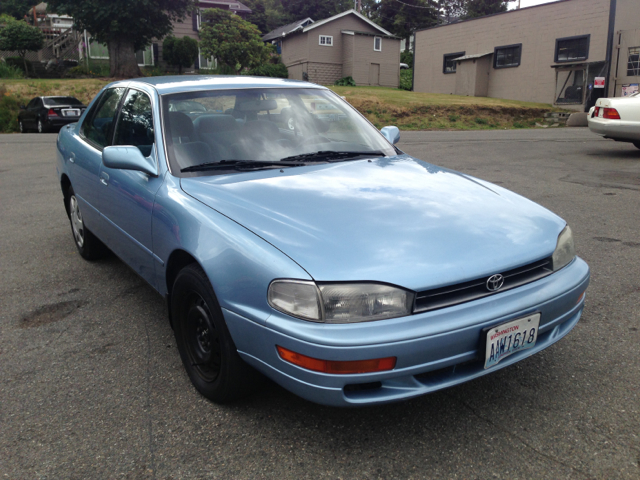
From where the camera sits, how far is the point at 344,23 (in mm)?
38438

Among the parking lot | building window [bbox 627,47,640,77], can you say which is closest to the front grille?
the parking lot

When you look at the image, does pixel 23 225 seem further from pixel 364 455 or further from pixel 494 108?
pixel 494 108

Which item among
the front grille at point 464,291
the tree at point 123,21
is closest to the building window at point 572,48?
the tree at point 123,21

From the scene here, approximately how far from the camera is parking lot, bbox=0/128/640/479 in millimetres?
2189

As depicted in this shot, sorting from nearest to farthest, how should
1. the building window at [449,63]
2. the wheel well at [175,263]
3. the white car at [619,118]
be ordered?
the wheel well at [175,263], the white car at [619,118], the building window at [449,63]

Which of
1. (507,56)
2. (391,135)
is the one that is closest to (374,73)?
(507,56)

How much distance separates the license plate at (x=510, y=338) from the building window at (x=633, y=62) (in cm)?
2656

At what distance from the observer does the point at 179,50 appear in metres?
33.2

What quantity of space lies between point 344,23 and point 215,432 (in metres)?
39.5

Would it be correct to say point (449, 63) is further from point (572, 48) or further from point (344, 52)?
point (344, 52)

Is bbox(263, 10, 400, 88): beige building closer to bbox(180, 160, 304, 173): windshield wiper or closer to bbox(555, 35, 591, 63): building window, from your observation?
bbox(555, 35, 591, 63): building window

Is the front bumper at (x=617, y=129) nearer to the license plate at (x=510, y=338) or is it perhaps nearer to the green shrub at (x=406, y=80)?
the license plate at (x=510, y=338)

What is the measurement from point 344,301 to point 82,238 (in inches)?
138

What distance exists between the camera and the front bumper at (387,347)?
2014mm
